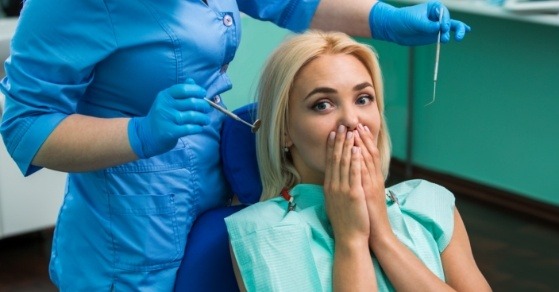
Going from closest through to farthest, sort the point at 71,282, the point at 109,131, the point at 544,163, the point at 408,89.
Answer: the point at 109,131 < the point at 71,282 < the point at 544,163 < the point at 408,89

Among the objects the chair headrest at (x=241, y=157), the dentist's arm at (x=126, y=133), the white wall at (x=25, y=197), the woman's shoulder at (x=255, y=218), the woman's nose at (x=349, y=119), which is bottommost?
the white wall at (x=25, y=197)

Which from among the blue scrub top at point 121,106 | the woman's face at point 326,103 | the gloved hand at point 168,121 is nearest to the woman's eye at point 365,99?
the woman's face at point 326,103

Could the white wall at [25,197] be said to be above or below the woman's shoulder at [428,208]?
below

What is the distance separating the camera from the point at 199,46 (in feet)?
5.54

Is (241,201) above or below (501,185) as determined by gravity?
above

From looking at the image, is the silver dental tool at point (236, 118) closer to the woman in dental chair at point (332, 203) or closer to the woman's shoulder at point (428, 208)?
the woman in dental chair at point (332, 203)

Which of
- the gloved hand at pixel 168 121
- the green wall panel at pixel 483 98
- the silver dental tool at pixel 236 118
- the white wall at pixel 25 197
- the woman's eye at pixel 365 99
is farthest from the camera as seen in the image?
the green wall panel at pixel 483 98

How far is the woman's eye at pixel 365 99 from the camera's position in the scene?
5.91ft

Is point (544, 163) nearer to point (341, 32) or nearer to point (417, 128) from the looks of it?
point (417, 128)

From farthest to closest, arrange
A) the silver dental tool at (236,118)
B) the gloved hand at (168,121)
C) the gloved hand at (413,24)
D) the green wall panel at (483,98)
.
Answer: the green wall panel at (483,98)
the gloved hand at (413,24)
the silver dental tool at (236,118)
the gloved hand at (168,121)

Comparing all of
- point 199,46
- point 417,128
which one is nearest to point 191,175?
point 199,46

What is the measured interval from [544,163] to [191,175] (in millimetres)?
2399

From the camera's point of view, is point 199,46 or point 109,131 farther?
point 199,46

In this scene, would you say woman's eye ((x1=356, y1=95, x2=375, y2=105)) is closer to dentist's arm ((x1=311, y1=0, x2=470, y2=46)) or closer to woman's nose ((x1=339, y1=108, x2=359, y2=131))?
woman's nose ((x1=339, y1=108, x2=359, y2=131))
